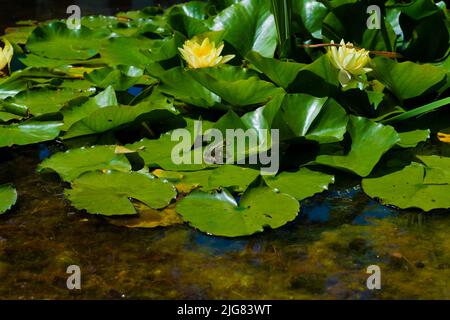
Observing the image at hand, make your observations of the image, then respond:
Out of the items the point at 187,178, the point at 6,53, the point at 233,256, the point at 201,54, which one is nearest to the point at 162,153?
the point at 187,178

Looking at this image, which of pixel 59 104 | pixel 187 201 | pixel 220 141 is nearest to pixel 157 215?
pixel 187 201

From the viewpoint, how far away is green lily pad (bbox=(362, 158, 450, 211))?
162cm

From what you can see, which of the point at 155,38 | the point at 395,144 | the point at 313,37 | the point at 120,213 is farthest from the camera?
the point at 155,38

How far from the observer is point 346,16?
220cm

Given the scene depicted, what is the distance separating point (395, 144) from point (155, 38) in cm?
143

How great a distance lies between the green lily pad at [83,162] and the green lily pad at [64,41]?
925mm

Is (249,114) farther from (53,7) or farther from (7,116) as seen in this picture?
(53,7)

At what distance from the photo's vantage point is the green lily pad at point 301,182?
1.67 metres

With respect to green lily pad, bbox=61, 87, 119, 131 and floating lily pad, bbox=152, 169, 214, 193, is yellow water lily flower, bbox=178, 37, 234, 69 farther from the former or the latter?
floating lily pad, bbox=152, 169, 214, 193

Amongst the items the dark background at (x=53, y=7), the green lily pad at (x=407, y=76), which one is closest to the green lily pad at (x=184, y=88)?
the green lily pad at (x=407, y=76)

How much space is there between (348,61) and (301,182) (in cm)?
42

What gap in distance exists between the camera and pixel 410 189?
169 centimetres

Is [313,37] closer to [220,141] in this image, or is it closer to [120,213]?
[220,141]

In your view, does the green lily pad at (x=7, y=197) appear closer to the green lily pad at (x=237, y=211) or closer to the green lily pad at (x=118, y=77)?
the green lily pad at (x=237, y=211)
